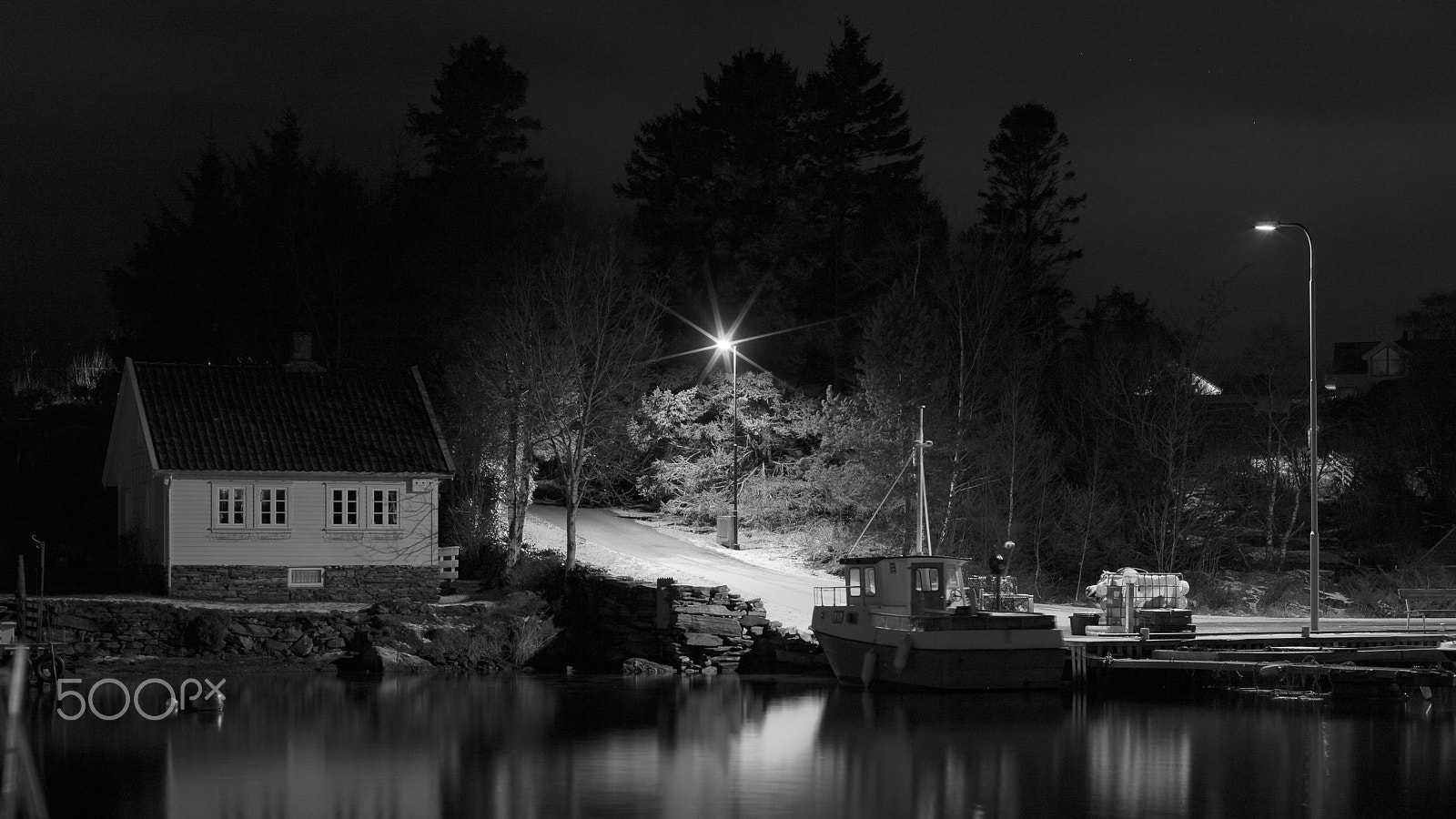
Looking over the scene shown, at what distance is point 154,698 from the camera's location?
31156 millimetres

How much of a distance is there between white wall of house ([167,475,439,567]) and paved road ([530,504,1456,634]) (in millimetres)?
6987

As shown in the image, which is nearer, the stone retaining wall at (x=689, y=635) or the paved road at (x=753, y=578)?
the paved road at (x=753, y=578)

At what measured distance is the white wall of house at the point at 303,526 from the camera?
38.8 metres

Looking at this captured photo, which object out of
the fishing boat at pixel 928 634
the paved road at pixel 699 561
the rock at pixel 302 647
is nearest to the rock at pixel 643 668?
the paved road at pixel 699 561

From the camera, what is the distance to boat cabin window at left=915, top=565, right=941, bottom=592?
34281mm

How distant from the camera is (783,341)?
185 feet

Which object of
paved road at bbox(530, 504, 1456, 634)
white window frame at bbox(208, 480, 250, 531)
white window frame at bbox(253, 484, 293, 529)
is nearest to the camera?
paved road at bbox(530, 504, 1456, 634)

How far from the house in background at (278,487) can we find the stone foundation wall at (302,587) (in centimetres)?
3

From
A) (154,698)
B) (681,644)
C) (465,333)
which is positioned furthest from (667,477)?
(154,698)

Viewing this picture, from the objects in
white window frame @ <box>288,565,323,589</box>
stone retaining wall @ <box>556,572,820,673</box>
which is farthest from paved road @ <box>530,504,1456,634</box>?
white window frame @ <box>288,565,323,589</box>

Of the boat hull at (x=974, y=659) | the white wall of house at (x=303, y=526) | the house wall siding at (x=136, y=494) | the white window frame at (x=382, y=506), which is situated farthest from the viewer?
the white window frame at (x=382, y=506)

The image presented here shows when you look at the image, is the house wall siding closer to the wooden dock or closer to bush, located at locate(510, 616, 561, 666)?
bush, located at locate(510, 616, 561, 666)

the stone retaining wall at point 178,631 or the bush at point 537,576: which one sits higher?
the bush at point 537,576

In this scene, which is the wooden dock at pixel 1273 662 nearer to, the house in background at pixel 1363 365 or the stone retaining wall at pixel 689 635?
the stone retaining wall at pixel 689 635
